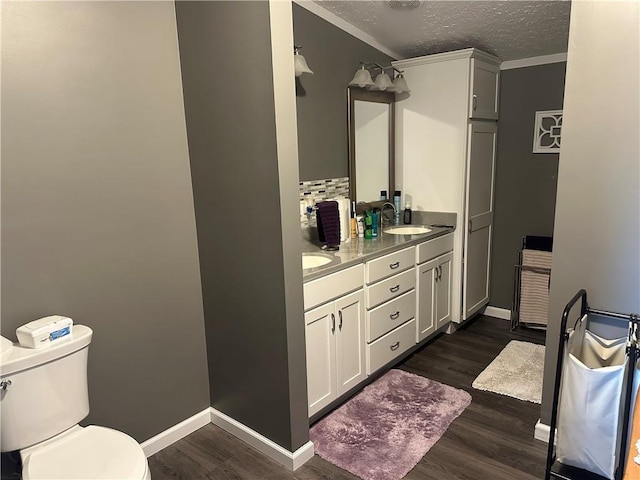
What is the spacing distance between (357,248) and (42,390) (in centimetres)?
168

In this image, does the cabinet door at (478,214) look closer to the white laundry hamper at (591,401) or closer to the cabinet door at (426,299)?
the cabinet door at (426,299)

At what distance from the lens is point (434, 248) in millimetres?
3107

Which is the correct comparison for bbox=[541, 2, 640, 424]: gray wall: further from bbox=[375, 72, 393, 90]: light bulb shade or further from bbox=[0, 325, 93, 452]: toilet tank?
bbox=[0, 325, 93, 452]: toilet tank

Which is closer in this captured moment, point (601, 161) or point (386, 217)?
point (601, 161)

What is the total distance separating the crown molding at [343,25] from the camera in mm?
2732

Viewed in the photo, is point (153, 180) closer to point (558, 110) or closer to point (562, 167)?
point (562, 167)

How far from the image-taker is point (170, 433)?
2240mm

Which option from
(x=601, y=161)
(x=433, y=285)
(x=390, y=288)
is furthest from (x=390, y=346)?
(x=601, y=161)

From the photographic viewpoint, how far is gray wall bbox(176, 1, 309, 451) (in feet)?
5.99

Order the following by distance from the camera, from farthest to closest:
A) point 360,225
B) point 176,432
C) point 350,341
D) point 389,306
A: point 360,225 → point 389,306 → point 350,341 → point 176,432

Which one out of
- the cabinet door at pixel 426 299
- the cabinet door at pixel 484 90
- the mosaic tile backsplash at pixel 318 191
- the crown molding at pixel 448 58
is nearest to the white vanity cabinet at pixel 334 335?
the mosaic tile backsplash at pixel 318 191

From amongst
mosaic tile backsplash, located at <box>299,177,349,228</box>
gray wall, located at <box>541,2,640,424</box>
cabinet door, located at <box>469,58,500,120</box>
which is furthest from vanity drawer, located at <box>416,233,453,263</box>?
gray wall, located at <box>541,2,640,424</box>

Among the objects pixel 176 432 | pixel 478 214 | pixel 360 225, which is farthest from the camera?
pixel 478 214

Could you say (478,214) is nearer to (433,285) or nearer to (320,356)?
(433,285)
